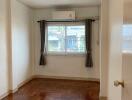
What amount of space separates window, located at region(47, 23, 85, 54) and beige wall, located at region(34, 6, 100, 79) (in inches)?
9.8

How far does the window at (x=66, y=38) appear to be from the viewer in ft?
18.1

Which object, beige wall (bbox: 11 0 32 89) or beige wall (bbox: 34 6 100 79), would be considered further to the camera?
beige wall (bbox: 34 6 100 79)

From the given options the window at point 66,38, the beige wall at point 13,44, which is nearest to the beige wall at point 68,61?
the window at point 66,38

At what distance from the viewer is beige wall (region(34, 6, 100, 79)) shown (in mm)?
5391

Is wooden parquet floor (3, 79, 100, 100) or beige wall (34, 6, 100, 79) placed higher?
beige wall (34, 6, 100, 79)

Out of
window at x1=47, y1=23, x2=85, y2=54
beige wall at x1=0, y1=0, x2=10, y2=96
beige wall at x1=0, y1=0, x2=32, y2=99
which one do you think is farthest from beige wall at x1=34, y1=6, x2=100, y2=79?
beige wall at x1=0, y1=0, x2=10, y2=96

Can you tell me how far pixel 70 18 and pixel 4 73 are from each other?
8.21ft

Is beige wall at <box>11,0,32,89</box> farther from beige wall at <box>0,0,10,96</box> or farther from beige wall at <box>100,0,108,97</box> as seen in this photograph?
beige wall at <box>100,0,108,97</box>

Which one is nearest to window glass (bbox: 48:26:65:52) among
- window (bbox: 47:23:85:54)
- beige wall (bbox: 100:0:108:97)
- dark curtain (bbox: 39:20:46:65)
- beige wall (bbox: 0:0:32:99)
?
window (bbox: 47:23:85:54)

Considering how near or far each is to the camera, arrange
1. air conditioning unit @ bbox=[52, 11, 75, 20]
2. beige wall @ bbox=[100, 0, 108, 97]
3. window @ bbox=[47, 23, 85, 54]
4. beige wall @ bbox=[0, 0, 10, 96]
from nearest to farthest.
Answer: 1. beige wall @ bbox=[100, 0, 108, 97]
2. beige wall @ bbox=[0, 0, 10, 96]
3. air conditioning unit @ bbox=[52, 11, 75, 20]
4. window @ bbox=[47, 23, 85, 54]

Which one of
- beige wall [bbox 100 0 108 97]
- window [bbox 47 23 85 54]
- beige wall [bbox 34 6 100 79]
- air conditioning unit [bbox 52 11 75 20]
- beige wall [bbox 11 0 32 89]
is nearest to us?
beige wall [bbox 100 0 108 97]

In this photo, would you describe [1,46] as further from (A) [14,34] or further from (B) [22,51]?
(B) [22,51]

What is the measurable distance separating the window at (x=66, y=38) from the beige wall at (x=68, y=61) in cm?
25

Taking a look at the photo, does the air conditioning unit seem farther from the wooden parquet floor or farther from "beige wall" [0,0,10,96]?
the wooden parquet floor
